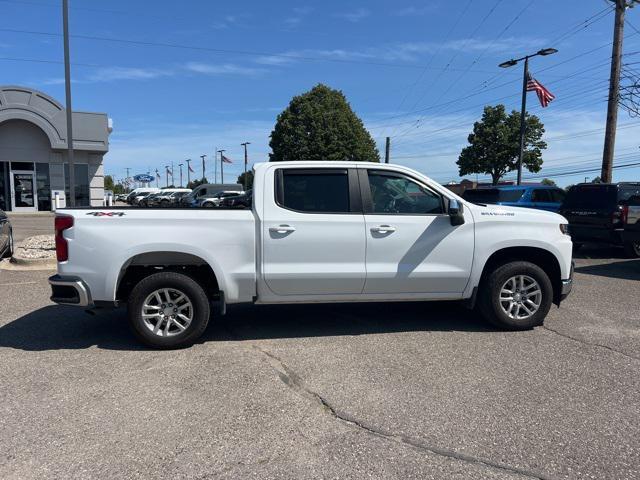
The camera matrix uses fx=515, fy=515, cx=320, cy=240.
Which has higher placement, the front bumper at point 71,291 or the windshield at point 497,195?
the windshield at point 497,195

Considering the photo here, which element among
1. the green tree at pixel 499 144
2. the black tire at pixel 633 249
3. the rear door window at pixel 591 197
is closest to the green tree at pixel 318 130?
the green tree at pixel 499 144

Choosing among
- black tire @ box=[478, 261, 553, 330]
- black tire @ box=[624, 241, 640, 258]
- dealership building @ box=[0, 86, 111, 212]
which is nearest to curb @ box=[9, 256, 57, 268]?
black tire @ box=[478, 261, 553, 330]

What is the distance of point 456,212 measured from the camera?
547cm

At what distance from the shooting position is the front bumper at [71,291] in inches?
195

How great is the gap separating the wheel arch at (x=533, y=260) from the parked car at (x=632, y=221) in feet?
20.8

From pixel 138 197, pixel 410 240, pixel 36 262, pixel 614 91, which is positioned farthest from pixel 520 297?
pixel 138 197

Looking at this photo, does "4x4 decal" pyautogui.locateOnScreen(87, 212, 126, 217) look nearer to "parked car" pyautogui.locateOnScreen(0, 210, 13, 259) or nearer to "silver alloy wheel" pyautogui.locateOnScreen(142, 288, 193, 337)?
"silver alloy wheel" pyautogui.locateOnScreen(142, 288, 193, 337)

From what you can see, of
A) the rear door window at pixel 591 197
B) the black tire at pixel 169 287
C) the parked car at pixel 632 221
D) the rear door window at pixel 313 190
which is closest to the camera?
the black tire at pixel 169 287

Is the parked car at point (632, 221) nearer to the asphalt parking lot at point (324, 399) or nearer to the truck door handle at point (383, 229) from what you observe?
the asphalt parking lot at point (324, 399)

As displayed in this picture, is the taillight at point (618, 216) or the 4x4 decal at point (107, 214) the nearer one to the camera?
the 4x4 decal at point (107, 214)

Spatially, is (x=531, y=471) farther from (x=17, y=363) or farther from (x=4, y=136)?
(x=4, y=136)

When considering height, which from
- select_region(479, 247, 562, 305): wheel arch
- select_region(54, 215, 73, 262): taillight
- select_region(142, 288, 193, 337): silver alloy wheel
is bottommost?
select_region(142, 288, 193, 337): silver alloy wheel

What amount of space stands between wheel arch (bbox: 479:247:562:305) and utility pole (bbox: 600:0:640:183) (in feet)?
42.6

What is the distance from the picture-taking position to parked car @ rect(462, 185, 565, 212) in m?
14.4
